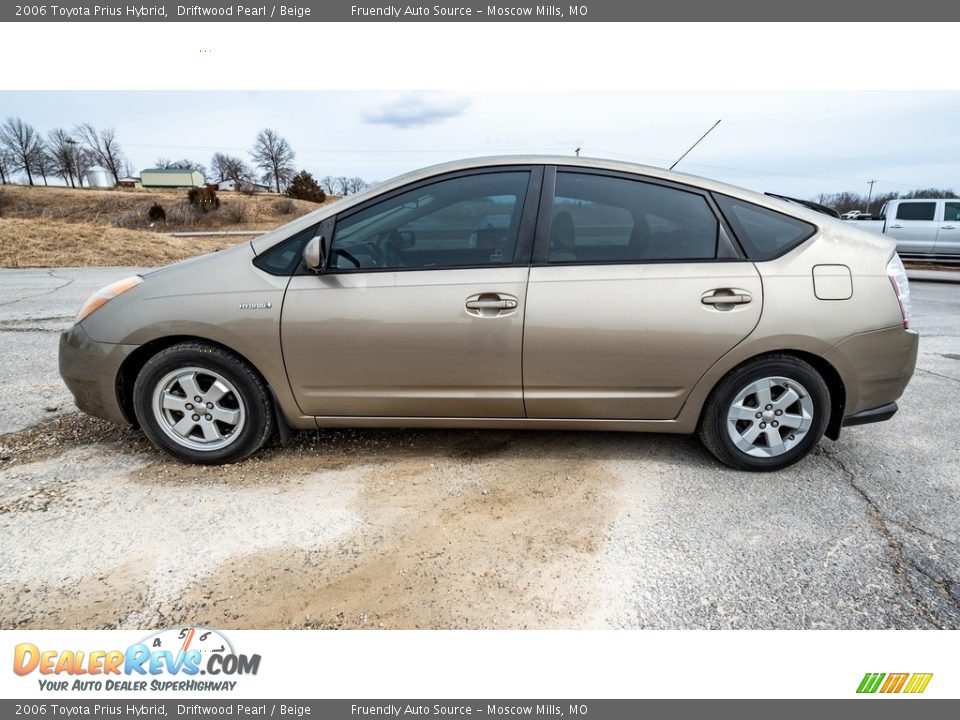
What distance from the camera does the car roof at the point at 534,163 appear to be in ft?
9.50

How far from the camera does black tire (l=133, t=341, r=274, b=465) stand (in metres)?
2.85

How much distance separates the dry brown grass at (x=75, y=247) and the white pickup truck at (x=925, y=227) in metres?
18.8

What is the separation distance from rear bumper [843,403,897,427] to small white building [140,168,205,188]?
8563cm

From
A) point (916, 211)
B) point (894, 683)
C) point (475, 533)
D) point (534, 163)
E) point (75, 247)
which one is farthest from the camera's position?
point (75, 247)

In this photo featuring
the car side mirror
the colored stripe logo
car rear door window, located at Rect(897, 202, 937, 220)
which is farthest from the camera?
car rear door window, located at Rect(897, 202, 937, 220)

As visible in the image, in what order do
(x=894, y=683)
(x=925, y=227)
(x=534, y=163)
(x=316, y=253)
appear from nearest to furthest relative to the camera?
(x=894, y=683)
(x=316, y=253)
(x=534, y=163)
(x=925, y=227)

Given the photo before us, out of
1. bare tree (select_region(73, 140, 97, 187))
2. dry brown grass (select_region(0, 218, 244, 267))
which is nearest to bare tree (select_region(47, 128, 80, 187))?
bare tree (select_region(73, 140, 97, 187))

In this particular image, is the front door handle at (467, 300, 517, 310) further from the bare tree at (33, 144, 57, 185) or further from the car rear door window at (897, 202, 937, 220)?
the bare tree at (33, 144, 57, 185)

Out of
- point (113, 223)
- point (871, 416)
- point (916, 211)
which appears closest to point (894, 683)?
point (871, 416)

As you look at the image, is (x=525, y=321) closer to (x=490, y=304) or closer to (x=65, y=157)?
(x=490, y=304)

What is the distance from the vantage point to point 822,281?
108 inches

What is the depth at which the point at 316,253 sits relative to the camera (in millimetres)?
2674

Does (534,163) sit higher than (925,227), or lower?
lower

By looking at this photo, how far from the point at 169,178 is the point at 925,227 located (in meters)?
84.5
